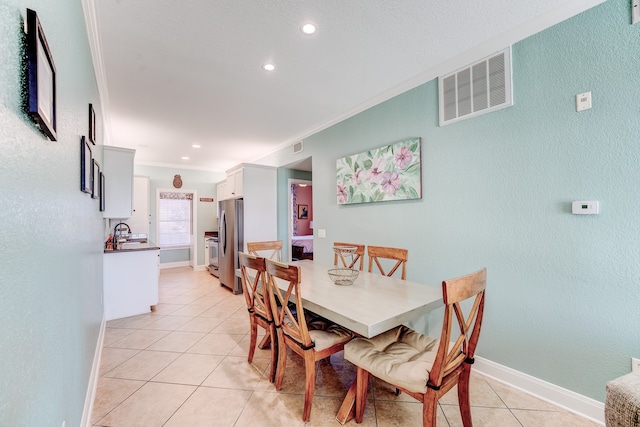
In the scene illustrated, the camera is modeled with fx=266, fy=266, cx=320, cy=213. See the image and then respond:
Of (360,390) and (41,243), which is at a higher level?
(41,243)

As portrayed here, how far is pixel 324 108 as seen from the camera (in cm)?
338

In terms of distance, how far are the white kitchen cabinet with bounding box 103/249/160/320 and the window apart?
11.3ft

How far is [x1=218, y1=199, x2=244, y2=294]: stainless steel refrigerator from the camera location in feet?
14.7

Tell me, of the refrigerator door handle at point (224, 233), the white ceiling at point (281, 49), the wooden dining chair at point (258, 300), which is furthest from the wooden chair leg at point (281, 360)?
the refrigerator door handle at point (224, 233)

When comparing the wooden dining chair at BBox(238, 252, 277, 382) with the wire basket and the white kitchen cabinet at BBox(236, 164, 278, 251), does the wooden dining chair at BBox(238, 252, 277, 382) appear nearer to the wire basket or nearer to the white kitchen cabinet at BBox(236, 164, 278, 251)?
the wire basket

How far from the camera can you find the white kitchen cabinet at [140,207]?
570cm

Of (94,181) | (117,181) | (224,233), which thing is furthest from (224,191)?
(94,181)

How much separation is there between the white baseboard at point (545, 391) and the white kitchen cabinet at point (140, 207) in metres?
6.35

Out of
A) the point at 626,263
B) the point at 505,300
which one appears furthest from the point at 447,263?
the point at 626,263

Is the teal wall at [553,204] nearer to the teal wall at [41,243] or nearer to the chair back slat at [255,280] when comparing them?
the chair back slat at [255,280]

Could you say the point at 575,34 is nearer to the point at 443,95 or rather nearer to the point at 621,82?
the point at 621,82

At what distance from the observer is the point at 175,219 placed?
269 inches

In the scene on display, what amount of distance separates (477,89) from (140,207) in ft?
20.8

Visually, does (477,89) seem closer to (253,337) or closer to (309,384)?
(309,384)
